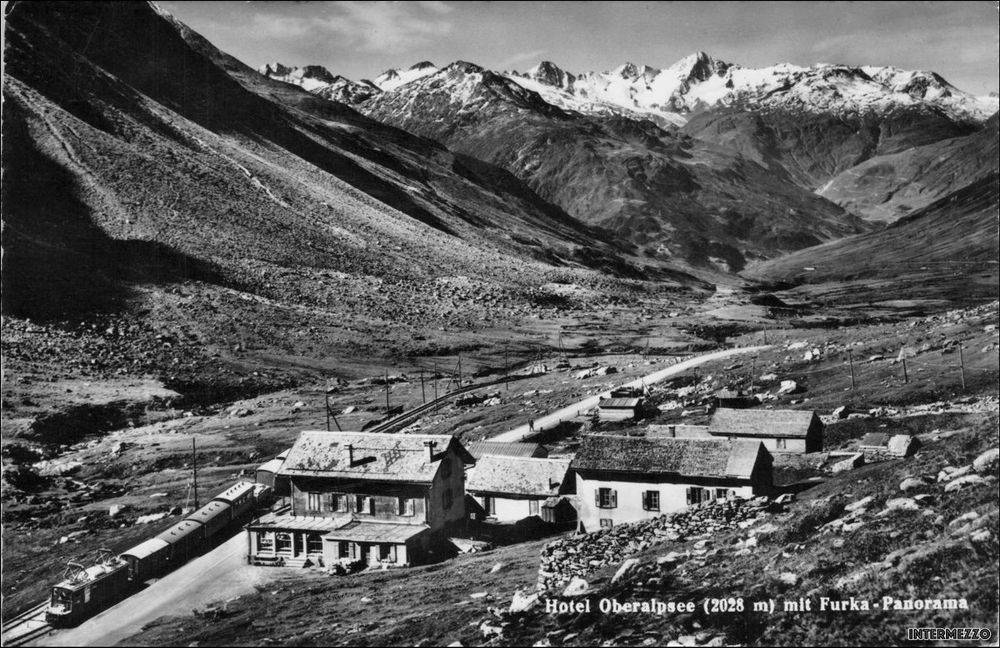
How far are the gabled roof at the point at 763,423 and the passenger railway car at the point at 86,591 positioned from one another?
4907cm

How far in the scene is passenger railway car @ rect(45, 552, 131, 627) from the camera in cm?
5194

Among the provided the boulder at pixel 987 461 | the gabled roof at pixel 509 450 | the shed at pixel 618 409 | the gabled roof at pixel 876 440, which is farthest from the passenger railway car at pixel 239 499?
the boulder at pixel 987 461

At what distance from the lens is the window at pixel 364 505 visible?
6419cm

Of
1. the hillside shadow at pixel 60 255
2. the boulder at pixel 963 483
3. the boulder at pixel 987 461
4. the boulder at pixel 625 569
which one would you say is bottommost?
the boulder at pixel 625 569

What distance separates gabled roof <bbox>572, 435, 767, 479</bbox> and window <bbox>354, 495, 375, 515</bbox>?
15.6 m

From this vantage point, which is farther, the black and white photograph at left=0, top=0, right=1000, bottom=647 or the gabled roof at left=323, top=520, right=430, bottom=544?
the gabled roof at left=323, top=520, right=430, bottom=544

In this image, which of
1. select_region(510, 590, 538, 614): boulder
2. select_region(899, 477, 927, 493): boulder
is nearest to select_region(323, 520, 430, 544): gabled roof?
select_region(510, 590, 538, 614): boulder

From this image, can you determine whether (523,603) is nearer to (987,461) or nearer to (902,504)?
(902,504)

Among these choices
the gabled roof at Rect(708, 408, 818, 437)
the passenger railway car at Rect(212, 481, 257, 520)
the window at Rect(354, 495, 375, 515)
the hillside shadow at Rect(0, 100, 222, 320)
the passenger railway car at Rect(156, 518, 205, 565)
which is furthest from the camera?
the hillside shadow at Rect(0, 100, 222, 320)

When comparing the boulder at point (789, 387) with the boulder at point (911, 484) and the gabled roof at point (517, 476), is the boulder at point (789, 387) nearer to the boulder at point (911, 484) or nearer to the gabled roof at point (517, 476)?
the gabled roof at point (517, 476)

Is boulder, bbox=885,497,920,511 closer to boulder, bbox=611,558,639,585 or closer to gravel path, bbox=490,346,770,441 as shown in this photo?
boulder, bbox=611,558,639,585

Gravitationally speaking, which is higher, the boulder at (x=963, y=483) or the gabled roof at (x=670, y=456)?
the boulder at (x=963, y=483)

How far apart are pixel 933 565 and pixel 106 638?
42.5 meters

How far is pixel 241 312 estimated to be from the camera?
538 feet
